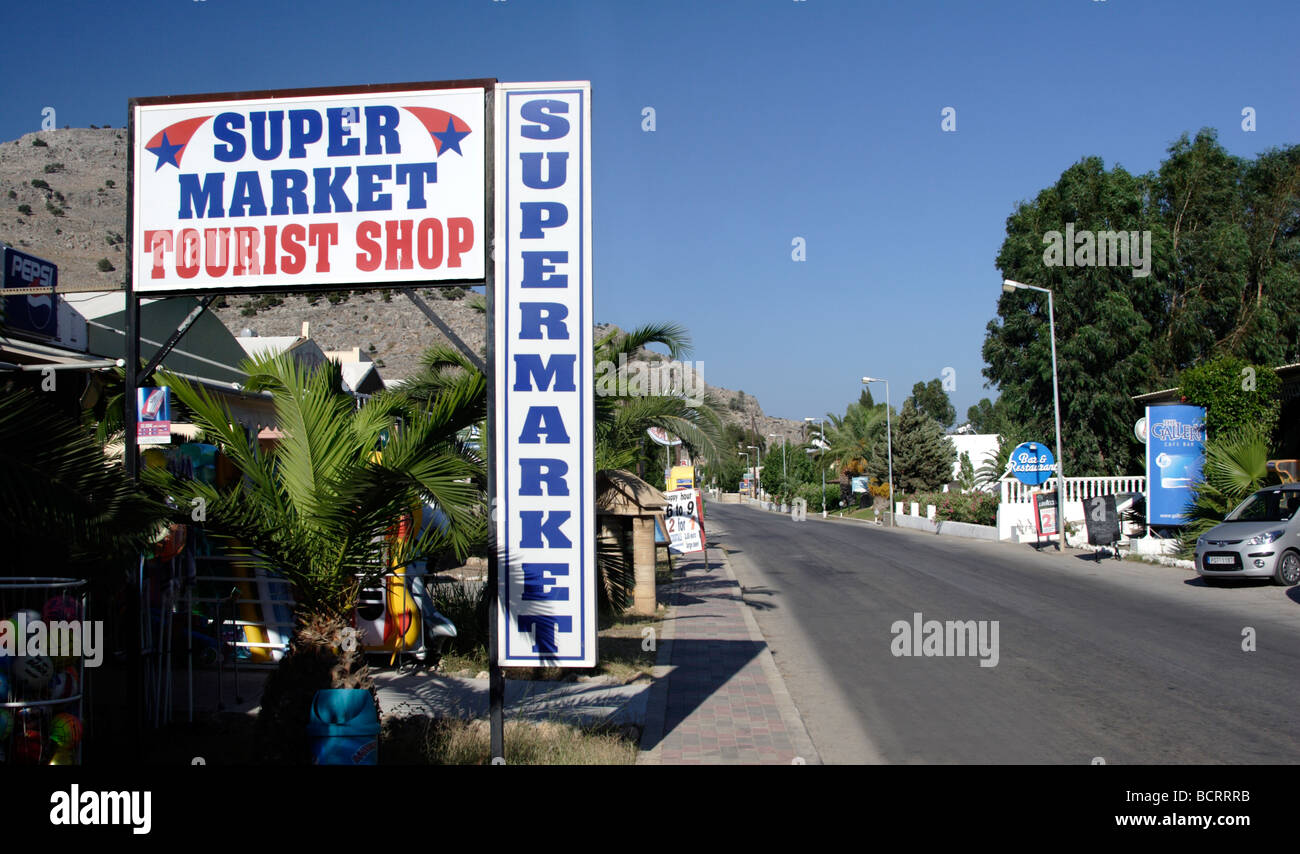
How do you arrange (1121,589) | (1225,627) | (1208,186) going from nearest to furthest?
(1225,627)
(1121,589)
(1208,186)

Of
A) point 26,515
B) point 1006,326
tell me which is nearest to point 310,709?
point 26,515

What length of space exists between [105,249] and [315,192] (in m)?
68.4

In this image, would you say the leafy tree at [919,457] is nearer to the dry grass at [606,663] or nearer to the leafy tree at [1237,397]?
the leafy tree at [1237,397]

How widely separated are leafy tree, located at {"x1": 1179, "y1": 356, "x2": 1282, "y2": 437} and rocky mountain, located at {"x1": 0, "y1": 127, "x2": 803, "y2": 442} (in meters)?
39.6

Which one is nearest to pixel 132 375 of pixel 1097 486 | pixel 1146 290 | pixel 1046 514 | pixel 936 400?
pixel 1046 514

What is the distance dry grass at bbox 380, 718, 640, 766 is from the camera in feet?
21.4

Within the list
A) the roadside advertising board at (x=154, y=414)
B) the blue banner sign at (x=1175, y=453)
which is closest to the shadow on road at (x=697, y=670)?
the roadside advertising board at (x=154, y=414)

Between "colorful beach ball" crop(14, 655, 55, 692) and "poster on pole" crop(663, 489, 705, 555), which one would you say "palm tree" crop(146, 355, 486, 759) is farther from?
"poster on pole" crop(663, 489, 705, 555)

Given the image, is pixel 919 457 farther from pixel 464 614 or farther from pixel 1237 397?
pixel 464 614

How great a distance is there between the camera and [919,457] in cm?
5541

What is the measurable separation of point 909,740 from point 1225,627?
7313 millimetres

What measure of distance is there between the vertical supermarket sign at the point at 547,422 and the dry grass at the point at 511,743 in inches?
25.9

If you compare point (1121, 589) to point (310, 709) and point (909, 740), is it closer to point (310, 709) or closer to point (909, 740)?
point (909, 740)

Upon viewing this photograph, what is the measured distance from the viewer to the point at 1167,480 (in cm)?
2095
